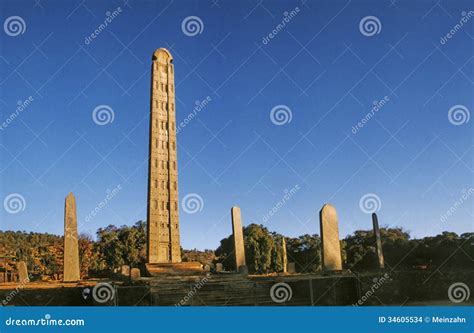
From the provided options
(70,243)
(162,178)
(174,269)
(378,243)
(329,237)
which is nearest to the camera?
(329,237)

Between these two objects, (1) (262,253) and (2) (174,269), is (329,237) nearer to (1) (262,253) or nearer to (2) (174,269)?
(2) (174,269)

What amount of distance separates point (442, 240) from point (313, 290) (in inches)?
925

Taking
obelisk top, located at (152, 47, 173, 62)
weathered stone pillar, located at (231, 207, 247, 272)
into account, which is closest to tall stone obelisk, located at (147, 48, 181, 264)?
obelisk top, located at (152, 47, 173, 62)

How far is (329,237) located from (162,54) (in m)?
11.7

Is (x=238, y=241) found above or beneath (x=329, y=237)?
above

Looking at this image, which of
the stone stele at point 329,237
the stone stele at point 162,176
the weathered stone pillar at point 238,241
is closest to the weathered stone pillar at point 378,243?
the weathered stone pillar at point 238,241

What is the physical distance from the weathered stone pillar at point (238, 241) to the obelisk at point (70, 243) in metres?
6.14

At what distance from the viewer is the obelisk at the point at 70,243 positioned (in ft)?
50.3

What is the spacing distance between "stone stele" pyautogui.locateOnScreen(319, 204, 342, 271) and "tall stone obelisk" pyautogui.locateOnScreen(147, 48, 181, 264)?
25.9 feet

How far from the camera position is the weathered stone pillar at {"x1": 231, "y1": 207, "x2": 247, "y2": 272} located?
19047 mm

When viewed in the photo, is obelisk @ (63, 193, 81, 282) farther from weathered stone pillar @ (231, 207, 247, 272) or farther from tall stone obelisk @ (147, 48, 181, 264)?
weathered stone pillar @ (231, 207, 247, 272)

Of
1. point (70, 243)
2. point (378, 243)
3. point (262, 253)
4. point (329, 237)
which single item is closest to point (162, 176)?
point (70, 243)

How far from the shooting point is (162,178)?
2025 centimetres

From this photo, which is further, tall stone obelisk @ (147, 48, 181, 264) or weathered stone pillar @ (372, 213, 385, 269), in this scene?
tall stone obelisk @ (147, 48, 181, 264)
